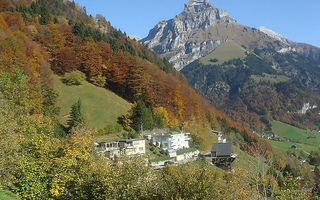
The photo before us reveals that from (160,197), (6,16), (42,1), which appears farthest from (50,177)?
(42,1)

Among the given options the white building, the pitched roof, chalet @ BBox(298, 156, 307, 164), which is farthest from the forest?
chalet @ BBox(298, 156, 307, 164)

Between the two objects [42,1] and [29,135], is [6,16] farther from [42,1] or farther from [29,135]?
[29,135]

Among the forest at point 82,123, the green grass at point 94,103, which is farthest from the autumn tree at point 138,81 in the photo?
the green grass at point 94,103

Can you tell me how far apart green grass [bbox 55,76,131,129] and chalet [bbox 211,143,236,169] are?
28.2 meters

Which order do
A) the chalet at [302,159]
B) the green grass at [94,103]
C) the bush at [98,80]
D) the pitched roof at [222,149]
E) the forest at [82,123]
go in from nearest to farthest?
the forest at [82,123] → the green grass at [94,103] → the bush at [98,80] → the pitched roof at [222,149] → the chalet at [302,159]

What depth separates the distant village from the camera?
195ft

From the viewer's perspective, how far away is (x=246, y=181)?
20.4 metres

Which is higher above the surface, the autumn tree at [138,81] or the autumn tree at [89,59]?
the autumn tree at [89,59]

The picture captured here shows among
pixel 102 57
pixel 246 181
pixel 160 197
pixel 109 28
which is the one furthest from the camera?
pixel 109 28

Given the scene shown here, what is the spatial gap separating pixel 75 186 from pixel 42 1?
11201 cm

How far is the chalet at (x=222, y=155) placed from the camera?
3314 inches

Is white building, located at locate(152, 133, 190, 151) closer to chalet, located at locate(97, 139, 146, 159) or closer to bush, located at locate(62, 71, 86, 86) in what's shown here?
chalet, located at locate(97, 139, 146, 159)

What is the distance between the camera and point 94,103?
7312 cm

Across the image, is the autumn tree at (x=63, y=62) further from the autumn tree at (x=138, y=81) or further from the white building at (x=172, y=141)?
the white building at (x=172, y=141)
